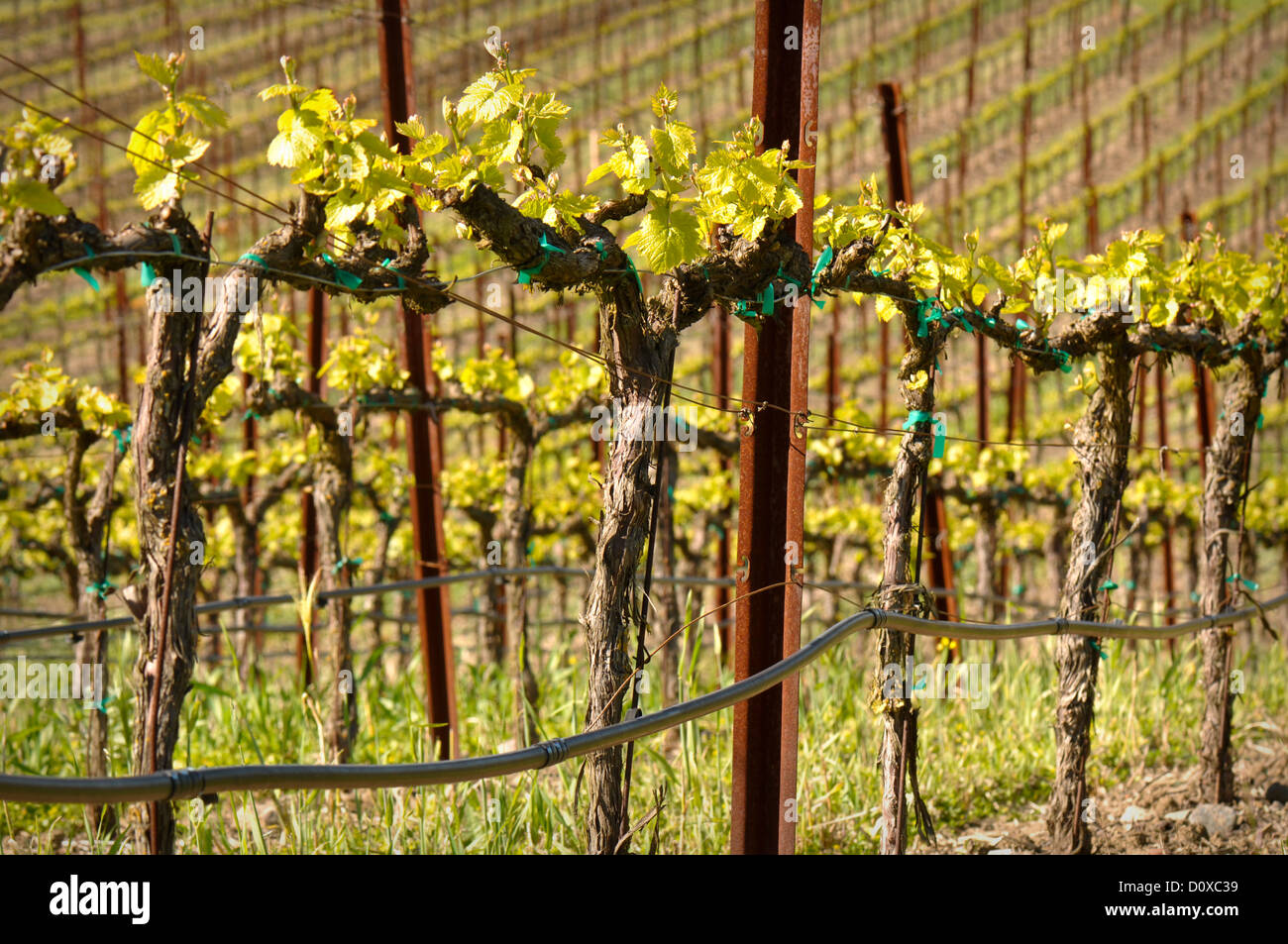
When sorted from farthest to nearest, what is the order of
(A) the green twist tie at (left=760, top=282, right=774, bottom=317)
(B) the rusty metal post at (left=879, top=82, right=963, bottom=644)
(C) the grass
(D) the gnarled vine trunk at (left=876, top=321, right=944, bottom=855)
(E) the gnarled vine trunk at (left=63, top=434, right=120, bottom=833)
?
1. (B) the rusty metal post at (left=879, top=82, right=963, bottom=644)
2. (E) the gnarled vine trunk at (left=63, top=434, right=120, bottom=833)
3. (C) the grass
4. (D) the gnarled vine trunk at (left=876, top=321, right=944, bottom=855)
5. (A) the green twist tie at (left=760, top=282, right=774, bottom=317)

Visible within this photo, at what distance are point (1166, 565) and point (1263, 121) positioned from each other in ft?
52.8

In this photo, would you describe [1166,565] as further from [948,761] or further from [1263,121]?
[1263,121]

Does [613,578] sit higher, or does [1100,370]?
[1100,370]

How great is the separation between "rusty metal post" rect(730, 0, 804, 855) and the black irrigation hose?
34cm

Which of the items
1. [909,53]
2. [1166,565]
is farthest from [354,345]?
[909,53]

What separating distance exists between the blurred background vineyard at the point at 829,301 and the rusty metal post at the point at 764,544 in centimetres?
45

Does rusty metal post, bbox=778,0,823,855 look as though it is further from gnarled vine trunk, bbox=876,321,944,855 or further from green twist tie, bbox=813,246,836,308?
gnarled vine trunk, bbox=876,321,944,855

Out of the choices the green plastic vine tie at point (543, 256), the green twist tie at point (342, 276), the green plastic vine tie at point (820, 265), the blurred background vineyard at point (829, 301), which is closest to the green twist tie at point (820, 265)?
the green plastic vine tie at point (820, 265)

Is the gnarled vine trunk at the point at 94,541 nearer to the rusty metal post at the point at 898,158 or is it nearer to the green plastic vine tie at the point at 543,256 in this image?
the green plastic vine tie at the point at 543,256

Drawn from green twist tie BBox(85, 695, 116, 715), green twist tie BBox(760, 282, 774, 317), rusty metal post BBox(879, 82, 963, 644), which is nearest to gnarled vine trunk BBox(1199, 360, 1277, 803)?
rusty metal post BBox(879, 82, 963, 644)

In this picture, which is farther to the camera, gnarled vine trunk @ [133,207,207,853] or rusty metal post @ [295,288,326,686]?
rusty metal post @ [295,288,326,686]

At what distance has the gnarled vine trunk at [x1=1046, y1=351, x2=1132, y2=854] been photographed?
3400 mm

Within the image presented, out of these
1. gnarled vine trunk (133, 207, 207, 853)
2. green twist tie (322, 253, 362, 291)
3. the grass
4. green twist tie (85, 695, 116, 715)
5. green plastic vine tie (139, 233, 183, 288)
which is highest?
green twist tie (322, 253, 362, 291)

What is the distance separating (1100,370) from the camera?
3.53m
